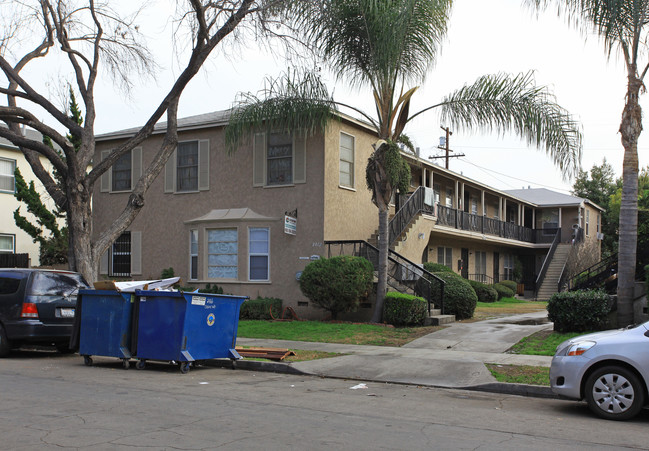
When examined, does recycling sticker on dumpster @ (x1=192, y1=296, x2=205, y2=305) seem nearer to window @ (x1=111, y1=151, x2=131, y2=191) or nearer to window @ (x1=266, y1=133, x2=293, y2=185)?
window @ (x1=266, y1=133, x2=293, y2=185)

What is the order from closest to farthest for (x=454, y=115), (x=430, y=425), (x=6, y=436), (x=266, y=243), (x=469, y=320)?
(x=6, y=436) → (x=430, y=425) → (x=454, y=115) → (x=469, y=320) → (x=266, y=243)

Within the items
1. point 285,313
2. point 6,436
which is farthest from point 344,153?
point 6,436

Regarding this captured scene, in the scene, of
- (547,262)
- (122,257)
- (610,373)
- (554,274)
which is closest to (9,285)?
(122,257)

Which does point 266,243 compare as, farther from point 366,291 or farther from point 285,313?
point 366,291

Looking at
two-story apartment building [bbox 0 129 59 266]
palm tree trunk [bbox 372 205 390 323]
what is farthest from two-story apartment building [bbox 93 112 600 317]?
two-story apartment building [bbox 0 129 59 266]

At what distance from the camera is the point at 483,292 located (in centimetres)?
2792

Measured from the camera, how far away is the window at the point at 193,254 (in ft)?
67.5

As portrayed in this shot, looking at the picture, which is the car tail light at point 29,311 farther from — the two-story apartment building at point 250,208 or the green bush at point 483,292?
the green bush at point 483,292

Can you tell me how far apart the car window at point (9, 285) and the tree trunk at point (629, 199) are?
12.1m

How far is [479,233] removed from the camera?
29672 mm

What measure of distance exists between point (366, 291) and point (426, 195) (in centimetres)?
634

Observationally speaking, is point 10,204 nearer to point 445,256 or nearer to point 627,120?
point 445,256

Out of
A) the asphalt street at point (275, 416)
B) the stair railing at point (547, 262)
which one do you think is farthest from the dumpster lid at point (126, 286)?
the stair railing at point (547, 262)

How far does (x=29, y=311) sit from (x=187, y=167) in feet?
31.7
